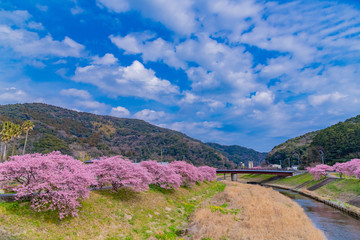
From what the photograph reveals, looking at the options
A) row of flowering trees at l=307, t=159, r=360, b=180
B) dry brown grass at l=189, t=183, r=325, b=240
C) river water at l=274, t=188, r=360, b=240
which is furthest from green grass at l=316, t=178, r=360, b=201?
dry brown grass at l=189, t=183, r=325, b=240

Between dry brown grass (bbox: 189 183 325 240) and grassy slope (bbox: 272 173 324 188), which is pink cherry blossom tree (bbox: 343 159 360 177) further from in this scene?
dry brown grass (bbox: 189 183 325 240)

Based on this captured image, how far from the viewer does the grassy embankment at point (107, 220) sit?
16.5 m

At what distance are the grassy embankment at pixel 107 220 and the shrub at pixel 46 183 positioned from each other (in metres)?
0.84

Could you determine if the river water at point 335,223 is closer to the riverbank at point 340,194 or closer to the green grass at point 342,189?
the riverbank at point 340,194

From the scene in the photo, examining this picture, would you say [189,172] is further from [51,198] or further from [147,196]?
[51,198]

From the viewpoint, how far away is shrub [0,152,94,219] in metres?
18.6

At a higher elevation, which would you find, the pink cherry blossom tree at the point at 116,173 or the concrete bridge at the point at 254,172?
the pink cherry blossom tree at the point at 116,173

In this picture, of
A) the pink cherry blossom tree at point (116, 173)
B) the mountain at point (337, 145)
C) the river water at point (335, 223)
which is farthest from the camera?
the mountain at point (337, 145)

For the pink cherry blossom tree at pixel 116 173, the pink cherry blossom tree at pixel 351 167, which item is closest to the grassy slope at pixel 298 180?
the pink cherry blossom tree at pixel 351 167

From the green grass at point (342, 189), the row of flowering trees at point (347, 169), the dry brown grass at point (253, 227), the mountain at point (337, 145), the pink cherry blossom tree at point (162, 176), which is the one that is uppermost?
the mountain at point (337, 145)

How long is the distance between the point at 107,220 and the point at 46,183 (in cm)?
683

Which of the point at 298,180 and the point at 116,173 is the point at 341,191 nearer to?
the point at 298,180

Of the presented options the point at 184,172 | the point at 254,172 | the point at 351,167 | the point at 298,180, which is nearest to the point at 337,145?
the point at 298,180

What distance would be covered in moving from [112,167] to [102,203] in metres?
5.29
